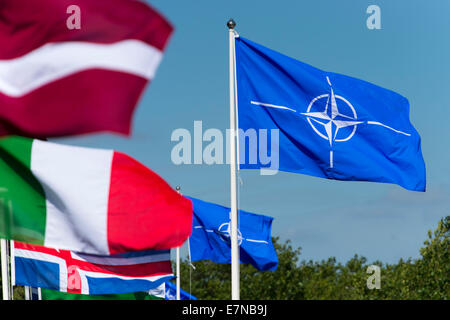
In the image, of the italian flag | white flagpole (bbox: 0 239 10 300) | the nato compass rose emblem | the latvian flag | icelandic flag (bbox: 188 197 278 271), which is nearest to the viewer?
the latvian flag

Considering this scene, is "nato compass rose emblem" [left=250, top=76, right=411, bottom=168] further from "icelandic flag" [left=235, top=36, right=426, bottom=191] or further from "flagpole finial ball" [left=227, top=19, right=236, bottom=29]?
"flagpole finial ball" [left=227, top=19, right=236, bottom=29]

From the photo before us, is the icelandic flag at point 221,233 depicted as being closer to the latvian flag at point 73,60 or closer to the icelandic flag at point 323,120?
the icelandic flag at point 323,120

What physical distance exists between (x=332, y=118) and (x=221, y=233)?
25.0 ft

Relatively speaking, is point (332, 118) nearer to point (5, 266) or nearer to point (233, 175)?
point (233, 175)

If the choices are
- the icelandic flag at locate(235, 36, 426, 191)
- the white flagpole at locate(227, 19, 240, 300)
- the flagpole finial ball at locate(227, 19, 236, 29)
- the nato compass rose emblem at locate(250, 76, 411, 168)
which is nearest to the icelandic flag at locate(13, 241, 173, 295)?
the white flagpole at locate(227, 19, 240, 300)

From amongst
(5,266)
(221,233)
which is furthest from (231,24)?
(221,233)

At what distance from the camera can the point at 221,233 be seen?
21.3m

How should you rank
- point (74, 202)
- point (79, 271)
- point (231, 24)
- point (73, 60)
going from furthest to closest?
point (79, 271) < point (231, 24) < point (74, 202) < point (73, 60)

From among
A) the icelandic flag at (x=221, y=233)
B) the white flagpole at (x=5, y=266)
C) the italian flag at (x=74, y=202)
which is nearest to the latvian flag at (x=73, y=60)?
the italian flag at (x=74, y=202)

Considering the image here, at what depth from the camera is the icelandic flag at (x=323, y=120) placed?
A: 14000mm

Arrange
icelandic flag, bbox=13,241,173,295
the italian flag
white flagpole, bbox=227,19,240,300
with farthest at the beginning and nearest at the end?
icelandic flag, bbox=13,241,173,295, white flagpole, bbox=227,19,240,300, the italian flag

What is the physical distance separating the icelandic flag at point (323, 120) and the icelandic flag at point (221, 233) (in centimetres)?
665

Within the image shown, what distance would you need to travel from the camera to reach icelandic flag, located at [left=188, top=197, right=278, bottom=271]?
68.0 ft
